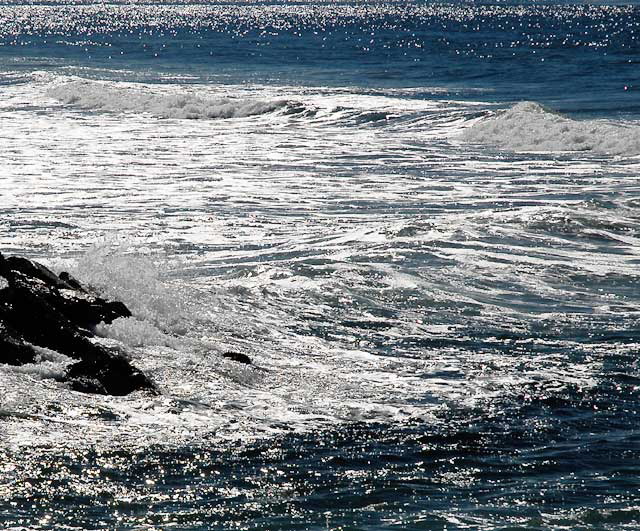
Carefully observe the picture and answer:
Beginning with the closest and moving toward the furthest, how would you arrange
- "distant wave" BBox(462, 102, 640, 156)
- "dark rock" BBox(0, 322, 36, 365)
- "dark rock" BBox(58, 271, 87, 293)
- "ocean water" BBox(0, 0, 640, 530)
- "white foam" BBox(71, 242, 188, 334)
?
"ocean water" BBox(0, 0, 640, 530) < "dark rock" BBox(0, 322, 36, 365) < "white foam" BBox(71, 242, 188, 334) < "dark rock" BBox(58, 271, 87, 293) < "distant wave" BBox(462, 102, 640, 156)

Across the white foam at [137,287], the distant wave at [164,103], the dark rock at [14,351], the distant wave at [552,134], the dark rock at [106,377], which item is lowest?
the distant wave at [164,103]

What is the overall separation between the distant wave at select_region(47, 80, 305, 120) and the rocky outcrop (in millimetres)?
28021

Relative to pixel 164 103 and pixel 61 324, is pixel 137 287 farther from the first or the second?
pixel 164 103

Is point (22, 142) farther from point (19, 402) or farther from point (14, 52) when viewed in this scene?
point (14, 52)

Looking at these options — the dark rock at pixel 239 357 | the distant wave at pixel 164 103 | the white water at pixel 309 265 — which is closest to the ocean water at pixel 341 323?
the white water at pixel 309 265

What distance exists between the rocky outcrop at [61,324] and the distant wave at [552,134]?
764 inches

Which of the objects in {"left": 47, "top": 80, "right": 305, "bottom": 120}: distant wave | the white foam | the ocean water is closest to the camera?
the ocean water

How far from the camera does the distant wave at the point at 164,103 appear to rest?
4166 centimetres

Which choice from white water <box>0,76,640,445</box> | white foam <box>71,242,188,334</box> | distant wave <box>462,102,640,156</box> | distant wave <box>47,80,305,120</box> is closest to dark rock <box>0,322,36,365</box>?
white water <box>0,76,640,445</box>

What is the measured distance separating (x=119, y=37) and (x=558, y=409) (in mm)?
98697

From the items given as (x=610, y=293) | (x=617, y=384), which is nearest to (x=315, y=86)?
(x=610, y=293)

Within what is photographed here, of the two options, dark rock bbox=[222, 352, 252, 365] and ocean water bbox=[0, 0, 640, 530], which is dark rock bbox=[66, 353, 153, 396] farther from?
dark rock bbox=[222, 352, 252, 365]

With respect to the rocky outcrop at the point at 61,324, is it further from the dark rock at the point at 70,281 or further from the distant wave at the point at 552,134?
the distant wave at the point at 552,134

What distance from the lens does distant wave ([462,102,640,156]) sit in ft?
99.7
